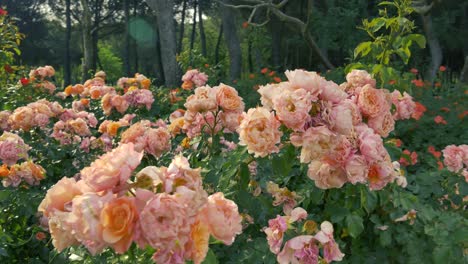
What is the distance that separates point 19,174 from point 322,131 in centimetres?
196

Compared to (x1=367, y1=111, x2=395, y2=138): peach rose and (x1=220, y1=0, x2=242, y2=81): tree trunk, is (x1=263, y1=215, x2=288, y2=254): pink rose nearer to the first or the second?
(x1=367, y1=111, x2=395, y2=138): peach rose

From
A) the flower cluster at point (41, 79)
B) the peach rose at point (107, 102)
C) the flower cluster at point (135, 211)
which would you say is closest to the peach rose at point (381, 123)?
the flower cluster at point (135, 211)

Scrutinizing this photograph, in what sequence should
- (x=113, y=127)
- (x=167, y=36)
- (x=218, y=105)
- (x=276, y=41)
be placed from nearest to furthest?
(x=218, y=105)
(x=113, y=127)
(x=167, y=36)
(x=276, y=41)

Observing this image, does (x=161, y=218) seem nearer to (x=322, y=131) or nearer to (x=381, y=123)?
(x=322, y=131)

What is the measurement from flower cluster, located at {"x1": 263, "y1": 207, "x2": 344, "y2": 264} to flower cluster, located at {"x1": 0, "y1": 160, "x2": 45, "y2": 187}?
1729 millimetres

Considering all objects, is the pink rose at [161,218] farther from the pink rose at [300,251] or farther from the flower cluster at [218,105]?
the flower cluster at [218,105]

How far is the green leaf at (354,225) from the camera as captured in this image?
79.8 inches

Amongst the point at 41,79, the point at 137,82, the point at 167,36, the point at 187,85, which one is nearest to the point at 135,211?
the point at 187,85

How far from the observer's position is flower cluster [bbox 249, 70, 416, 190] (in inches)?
65.2

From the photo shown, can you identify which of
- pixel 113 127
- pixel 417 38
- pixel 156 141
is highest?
pixel 417 38

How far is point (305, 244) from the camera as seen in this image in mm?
1669

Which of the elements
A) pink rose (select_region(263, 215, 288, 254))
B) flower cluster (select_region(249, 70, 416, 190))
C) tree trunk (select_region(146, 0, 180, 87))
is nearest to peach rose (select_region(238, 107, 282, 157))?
flower cluster (select_region(249, 70, 416, 190))

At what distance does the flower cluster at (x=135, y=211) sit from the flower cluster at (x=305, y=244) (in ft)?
1.48

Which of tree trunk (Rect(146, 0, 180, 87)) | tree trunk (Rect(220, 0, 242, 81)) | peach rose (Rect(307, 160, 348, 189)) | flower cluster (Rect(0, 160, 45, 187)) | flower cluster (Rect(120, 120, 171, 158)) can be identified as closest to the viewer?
peach rose (Rect(307, 160, 348, 189))
